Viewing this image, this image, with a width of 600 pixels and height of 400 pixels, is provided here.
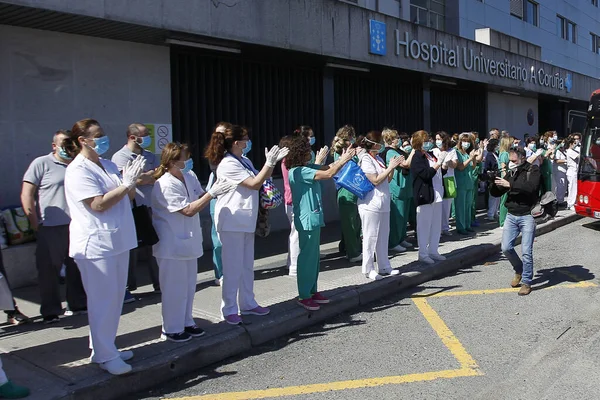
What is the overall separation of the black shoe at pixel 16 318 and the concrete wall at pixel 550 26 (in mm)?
17483

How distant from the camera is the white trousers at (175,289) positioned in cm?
493

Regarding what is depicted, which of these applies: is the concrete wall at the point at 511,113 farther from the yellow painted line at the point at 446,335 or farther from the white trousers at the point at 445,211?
the yellow painted line at the point at 446,335

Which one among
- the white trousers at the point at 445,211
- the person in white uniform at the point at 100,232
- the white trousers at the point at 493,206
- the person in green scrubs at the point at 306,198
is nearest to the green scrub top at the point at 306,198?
Answer: the person in green scrubs at the point at 306,198

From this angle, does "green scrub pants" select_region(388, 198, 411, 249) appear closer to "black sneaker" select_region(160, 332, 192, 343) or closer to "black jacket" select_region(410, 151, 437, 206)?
"black jacket" select_region(410, 151, 437, 206)

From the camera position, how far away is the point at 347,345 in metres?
5.35

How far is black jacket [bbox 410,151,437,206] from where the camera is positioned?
301 inches

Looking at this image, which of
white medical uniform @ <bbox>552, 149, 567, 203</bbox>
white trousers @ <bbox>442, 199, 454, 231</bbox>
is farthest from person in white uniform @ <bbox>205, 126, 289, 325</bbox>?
white medical uniform @ <bbox>552, 149, 567, 203</bbox>

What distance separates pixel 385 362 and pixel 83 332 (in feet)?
9.00

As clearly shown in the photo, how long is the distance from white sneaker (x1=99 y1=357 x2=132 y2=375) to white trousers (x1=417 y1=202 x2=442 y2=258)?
4739 mm

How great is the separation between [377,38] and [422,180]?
5.33 metres

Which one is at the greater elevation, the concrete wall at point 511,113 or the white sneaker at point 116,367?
the concrete wall at point 511,113

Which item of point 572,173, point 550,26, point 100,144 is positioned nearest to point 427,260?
point 100,144

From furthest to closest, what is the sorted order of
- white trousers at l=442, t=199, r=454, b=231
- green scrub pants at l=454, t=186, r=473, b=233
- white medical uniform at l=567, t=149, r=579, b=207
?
white medical uniform at l=567, t=149, r=579, b=207, green scrub pants at l=454, t=186, r=473, b=233, white trousers at l=442, t=199, r=454, b=231

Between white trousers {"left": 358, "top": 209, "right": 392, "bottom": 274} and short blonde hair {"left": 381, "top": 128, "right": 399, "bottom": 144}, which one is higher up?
short blonde hair {"left": 381, "top": 128, "right": 399, "bottom": 144}
